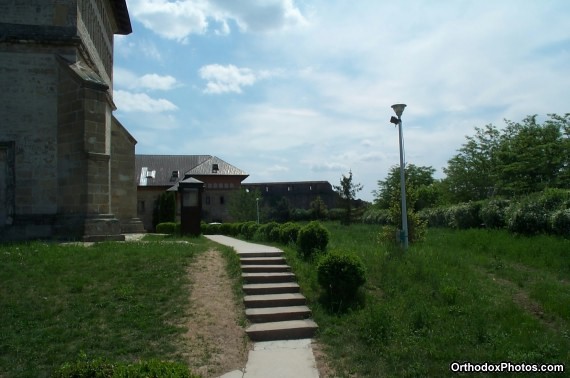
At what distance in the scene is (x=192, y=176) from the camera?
175 ft

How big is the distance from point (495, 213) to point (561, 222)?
346cm

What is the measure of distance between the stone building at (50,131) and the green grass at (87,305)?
9.40ft

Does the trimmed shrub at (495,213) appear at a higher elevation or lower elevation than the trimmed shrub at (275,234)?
higher

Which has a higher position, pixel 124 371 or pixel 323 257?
pixel 323 257

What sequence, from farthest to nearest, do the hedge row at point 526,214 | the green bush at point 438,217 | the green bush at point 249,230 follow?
the green bush at point 438,217
the green bush at point 249,230
the hedge row at point 526,214

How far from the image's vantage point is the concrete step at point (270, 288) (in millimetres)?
7891

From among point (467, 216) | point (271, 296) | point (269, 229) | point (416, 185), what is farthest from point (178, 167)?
point (271, 296)

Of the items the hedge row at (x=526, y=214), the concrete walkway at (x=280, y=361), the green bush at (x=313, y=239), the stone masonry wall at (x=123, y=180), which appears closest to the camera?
the concrete walkway at (x=280, y=361)

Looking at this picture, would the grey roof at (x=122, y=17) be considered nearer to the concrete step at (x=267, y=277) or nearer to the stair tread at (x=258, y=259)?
the stair tread at (x=258, y=259)

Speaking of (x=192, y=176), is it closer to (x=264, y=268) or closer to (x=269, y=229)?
(x=269, y=229)

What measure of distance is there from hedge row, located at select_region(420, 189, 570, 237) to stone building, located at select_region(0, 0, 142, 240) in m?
11.2

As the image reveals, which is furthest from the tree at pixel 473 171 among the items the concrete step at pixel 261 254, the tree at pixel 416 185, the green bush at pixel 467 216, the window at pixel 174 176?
the window at pixel 174 176

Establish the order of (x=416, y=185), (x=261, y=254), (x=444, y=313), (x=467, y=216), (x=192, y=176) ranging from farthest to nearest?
(x=192, y=176)
(x=416, y=185)
(x=467, y=216)
(x=261, y=254)
(x=444, y=313)

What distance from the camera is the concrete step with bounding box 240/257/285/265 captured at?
30.3 feet
